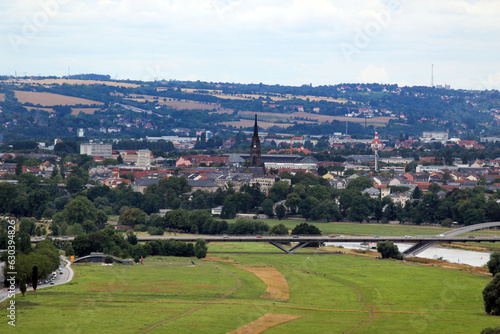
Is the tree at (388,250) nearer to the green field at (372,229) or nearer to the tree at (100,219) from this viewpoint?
the green field at (372,229)

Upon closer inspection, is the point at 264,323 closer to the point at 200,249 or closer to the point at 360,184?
the point at 200,249

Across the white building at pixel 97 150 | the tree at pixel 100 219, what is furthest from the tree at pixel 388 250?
the white building at pixel 97 150

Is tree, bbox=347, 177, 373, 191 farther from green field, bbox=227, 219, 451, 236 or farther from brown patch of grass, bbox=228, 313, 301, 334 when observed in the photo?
brown patch of grass, bbox=228, 313, 301, 334

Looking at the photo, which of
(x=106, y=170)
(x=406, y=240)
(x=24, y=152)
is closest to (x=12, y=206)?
(x=406, y=240)

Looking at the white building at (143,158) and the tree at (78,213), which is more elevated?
the tree at (78,213)

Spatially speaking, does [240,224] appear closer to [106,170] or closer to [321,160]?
[106,170]

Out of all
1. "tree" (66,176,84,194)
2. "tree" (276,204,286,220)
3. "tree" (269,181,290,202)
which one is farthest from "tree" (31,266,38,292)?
A: "tree" (66,176,84,194)

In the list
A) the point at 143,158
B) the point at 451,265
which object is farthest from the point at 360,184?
the point at 451,265
